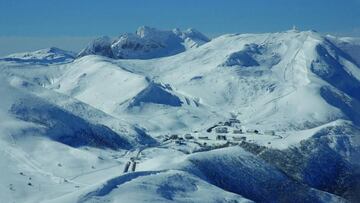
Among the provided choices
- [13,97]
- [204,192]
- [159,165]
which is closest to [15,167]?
[159,165]

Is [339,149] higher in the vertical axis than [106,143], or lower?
higher

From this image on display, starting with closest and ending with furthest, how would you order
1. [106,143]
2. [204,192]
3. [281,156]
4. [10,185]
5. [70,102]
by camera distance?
[204,192] < [10,185] < [281,156] < [106,143] < [70,102]

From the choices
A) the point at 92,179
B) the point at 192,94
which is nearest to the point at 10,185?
the point at 92,179

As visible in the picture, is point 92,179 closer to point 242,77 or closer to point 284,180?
point 284,180

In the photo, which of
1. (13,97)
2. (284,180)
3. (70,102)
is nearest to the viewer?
(284,180)

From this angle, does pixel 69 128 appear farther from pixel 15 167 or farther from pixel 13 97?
pixel 15 167

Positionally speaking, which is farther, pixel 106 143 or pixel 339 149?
pixel 106 143
